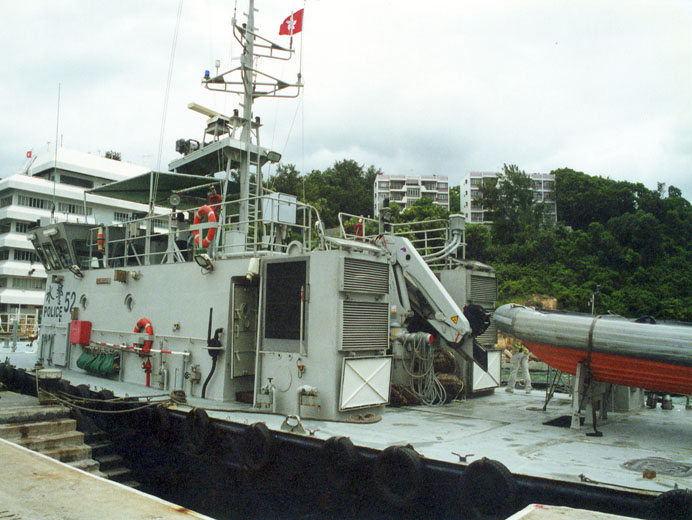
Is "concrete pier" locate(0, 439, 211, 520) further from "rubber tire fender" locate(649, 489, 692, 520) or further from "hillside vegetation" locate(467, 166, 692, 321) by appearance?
"hillside vegetation" locate(467, 166, 692, 321)

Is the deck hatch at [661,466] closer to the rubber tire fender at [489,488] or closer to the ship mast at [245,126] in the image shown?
the rubber tire fender at [489,488]

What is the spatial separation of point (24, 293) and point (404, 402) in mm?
35321

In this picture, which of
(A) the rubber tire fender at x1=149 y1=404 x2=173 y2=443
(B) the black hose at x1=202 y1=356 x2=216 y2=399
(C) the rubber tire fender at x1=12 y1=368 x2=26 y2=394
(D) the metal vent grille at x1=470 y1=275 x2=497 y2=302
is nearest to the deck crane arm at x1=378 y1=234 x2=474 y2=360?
(D) the metal vent grille at x1=470 y1=275 x2=497 y2=302

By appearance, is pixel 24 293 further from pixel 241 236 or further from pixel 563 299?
pixel 563 299

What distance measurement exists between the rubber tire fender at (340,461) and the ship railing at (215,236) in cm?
284

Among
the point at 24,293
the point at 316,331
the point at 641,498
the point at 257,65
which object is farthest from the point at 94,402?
the point at 24,293

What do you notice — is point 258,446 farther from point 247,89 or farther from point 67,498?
point 247,89

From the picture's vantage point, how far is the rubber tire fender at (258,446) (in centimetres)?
590

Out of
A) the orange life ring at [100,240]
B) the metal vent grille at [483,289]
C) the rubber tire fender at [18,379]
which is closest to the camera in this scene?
the metal vent grille at [483,289]

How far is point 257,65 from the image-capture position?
1002cm

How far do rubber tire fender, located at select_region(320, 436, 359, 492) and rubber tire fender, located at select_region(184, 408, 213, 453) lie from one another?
1.88m

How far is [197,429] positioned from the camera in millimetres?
6703

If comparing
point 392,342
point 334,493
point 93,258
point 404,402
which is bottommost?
point 334,493

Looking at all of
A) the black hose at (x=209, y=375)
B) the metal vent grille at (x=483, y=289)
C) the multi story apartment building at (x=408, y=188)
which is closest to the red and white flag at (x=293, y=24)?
the metal vent grille at (x=483, y=289)
